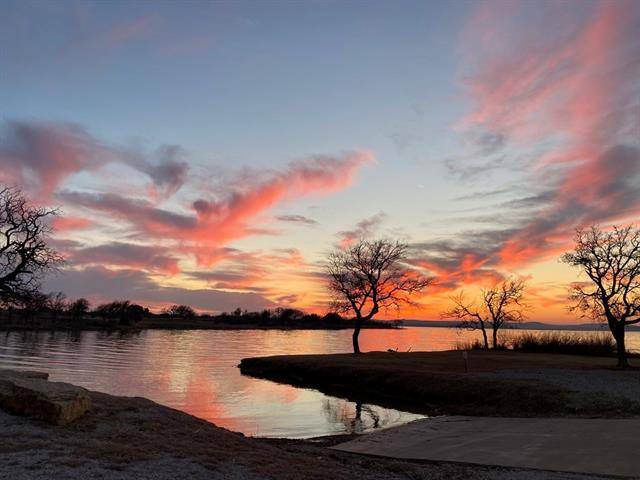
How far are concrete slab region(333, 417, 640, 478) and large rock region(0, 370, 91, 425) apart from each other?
7256 mm

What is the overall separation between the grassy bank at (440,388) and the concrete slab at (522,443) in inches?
123

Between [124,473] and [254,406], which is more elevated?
[124,473]

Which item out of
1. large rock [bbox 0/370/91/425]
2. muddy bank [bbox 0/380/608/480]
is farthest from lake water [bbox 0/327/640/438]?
large rock [bbox 0/370/91/425]

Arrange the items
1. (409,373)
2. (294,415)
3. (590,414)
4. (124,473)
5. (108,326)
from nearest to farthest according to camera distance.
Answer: (124,473), (590,414), (294,415), (409,373), (108,326)

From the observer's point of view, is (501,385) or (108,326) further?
(108,326)

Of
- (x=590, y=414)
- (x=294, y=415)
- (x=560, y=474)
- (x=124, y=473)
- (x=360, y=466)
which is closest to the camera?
(x=124, y=473)

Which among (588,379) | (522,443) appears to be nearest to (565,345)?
(588,379)

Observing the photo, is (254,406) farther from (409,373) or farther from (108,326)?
(108,326)

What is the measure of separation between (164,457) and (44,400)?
13.8ft

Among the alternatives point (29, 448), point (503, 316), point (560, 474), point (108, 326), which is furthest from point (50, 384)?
point (108, 326)

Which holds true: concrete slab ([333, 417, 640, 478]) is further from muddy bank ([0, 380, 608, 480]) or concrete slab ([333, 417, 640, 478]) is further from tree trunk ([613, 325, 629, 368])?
tree trunk ([613, 325, 629, 368])

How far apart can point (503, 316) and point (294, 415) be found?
44344 millimetres

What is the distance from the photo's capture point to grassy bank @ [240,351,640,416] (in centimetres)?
2033

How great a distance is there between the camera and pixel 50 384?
13.9 metres
